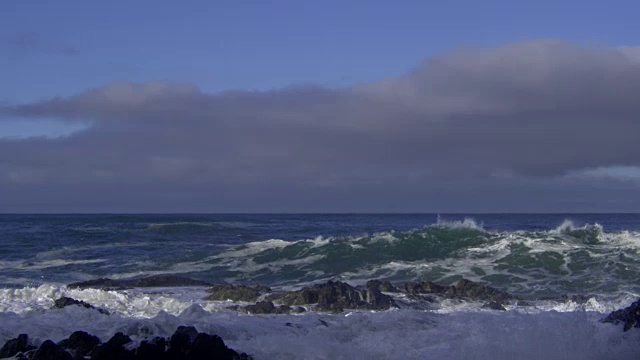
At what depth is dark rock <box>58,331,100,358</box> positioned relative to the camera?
362 inches

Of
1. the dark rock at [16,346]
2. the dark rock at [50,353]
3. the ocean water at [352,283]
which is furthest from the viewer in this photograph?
the ocean water at [352,283]

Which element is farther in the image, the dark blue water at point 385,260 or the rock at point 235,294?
the dark blue water at point 385,260

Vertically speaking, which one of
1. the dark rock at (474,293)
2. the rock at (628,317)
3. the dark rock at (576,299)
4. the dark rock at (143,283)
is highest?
the rock at (628,317)

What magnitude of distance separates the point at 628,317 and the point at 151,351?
6239 millimetres

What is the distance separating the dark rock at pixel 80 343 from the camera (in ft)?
30.1

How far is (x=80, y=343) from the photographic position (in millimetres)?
9273

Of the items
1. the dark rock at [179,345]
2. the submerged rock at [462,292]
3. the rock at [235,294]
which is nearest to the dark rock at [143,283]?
the rock at [235,294]

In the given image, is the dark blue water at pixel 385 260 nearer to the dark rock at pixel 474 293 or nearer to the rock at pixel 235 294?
the dark rock at pixel 474 293

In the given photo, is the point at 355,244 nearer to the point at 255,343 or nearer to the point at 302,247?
the point at 302,247

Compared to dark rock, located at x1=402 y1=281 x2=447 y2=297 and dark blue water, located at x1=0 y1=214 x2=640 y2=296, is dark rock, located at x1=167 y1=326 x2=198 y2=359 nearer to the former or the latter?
dark rock, located at x1=402 y1=281 x2=447 y2=297

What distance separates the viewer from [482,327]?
1106 centimetres

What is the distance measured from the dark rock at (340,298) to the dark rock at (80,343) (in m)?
5.75

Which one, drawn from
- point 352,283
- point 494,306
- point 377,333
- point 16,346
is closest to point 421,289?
point 494,306

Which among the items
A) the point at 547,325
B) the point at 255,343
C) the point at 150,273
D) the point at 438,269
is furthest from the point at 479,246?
the point at 255,343
